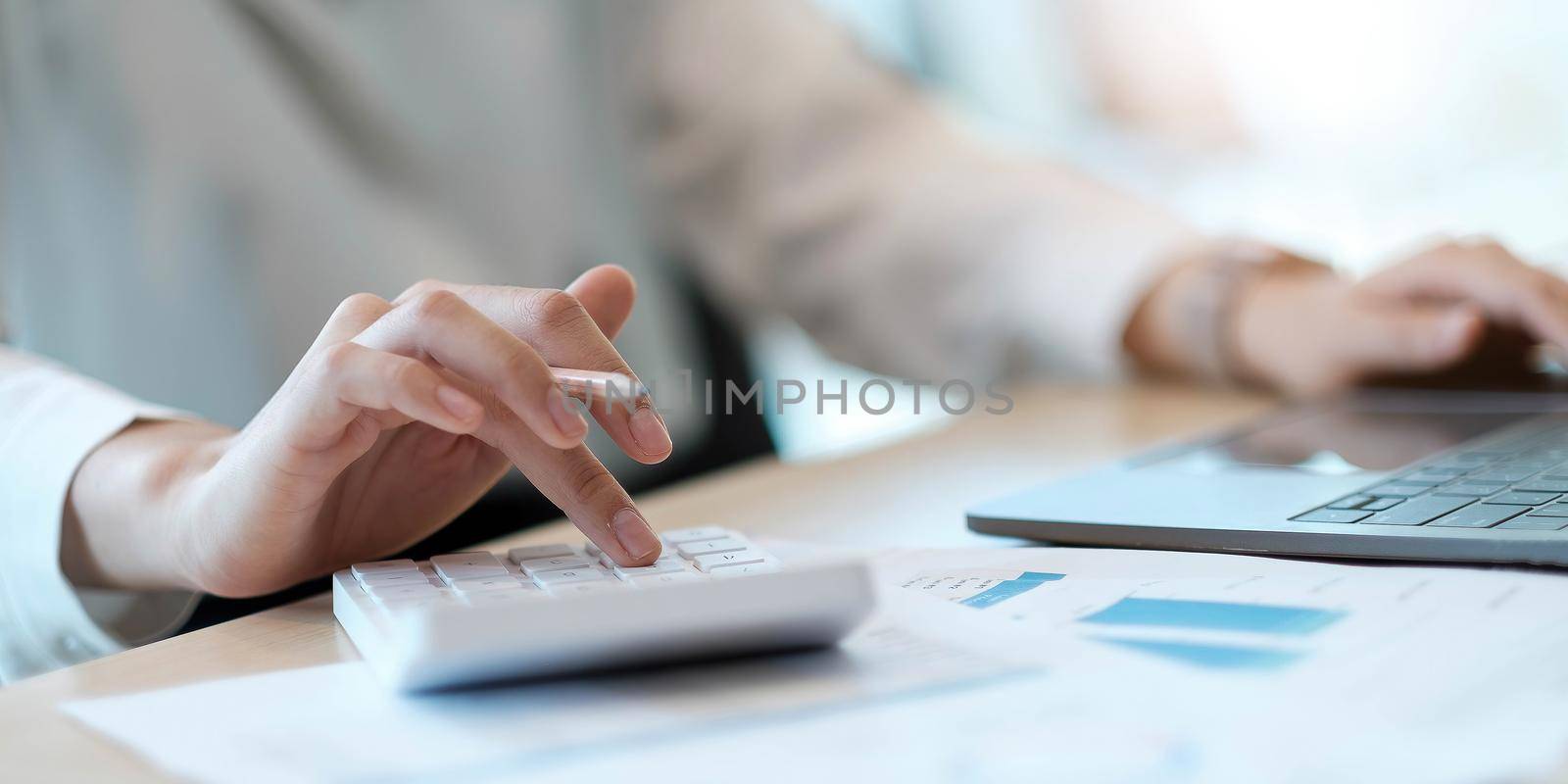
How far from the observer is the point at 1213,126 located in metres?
1.65

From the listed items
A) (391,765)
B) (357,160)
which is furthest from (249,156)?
(391,765)

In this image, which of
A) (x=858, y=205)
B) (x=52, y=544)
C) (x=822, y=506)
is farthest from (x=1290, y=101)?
(x=52, y=544)

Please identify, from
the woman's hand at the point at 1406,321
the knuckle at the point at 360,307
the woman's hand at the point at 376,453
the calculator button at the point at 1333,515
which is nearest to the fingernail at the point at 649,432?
the woman's hand at the point at 376,453

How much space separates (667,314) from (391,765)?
2.52 ft

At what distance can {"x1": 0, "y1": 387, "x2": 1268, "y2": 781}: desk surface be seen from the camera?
11.7 inches

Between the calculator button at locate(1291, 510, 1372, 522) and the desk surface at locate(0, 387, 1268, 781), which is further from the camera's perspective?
the calculator button at locate(1291, 510, 1372, 522)

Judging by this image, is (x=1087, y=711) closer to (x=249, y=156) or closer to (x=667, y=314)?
(x=249, y=156)

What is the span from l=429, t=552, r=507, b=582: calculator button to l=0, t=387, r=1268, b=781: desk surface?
0.04 metres

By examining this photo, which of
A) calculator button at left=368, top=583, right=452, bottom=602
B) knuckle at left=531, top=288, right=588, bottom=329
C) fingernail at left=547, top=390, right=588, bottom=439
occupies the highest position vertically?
knuckle at left=531, top=288, right=588, bottom=329

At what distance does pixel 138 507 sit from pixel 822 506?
0.27 m

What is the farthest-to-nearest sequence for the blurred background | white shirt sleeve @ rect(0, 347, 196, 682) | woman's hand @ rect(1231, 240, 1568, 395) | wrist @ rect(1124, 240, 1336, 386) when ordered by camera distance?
the blurred background
wrist @ rect(1124, 240, 1336, 386)
woman's hand @ rect(1231, 240, 1568, 395)
white shirt sleeve @ rect(0, 347, 196, 682)

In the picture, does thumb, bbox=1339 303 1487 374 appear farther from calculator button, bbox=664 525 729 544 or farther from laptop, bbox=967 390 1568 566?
calculator button, bbox=664 525 729 544

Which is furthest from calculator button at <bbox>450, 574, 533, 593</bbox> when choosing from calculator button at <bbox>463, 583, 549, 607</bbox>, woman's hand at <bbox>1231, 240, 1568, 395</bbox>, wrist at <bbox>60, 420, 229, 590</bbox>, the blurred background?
the blurred background

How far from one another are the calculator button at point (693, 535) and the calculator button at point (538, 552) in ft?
0.11
